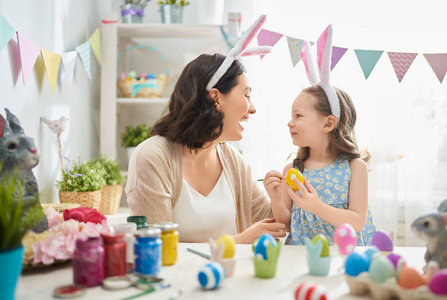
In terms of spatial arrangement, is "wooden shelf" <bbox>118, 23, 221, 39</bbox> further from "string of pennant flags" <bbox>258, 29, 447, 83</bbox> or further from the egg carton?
the egg carton

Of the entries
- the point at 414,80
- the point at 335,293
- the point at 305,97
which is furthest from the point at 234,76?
→ the point at 414,80

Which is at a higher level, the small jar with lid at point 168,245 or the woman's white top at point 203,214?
the small jar with lid at point 168,245

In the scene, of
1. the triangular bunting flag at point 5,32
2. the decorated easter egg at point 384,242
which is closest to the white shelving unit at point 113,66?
the triangular bunting flag at point 5,32

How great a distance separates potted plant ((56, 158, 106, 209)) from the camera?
2.01 metres

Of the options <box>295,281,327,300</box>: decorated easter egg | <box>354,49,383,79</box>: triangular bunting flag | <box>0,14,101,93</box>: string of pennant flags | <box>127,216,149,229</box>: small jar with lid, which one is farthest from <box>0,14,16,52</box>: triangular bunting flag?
<box>354,49,383,79</box>: triangular bunting flag

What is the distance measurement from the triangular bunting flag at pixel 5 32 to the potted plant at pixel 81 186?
2.33 ft

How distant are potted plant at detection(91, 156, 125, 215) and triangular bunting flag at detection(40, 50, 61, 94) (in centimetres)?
52

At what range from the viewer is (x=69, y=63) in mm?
2193

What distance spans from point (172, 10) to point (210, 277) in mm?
2112

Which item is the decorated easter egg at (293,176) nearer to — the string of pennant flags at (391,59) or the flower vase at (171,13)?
the string of pennant flags at (391,59)

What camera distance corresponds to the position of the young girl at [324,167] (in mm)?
1540

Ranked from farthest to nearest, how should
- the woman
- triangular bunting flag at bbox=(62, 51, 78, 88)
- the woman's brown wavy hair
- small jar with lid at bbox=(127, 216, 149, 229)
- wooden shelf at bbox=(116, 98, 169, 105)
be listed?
wooden shelf at bbox=(116, 98, 169, 105)
triangular bunting flag at bbox=(62, 51, 78, 88)
the woman's brown wavy hair
the woman
small jar with lid at bbox=(127, 216, 149, 229)

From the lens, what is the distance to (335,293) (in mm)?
864

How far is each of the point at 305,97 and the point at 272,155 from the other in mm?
1059
